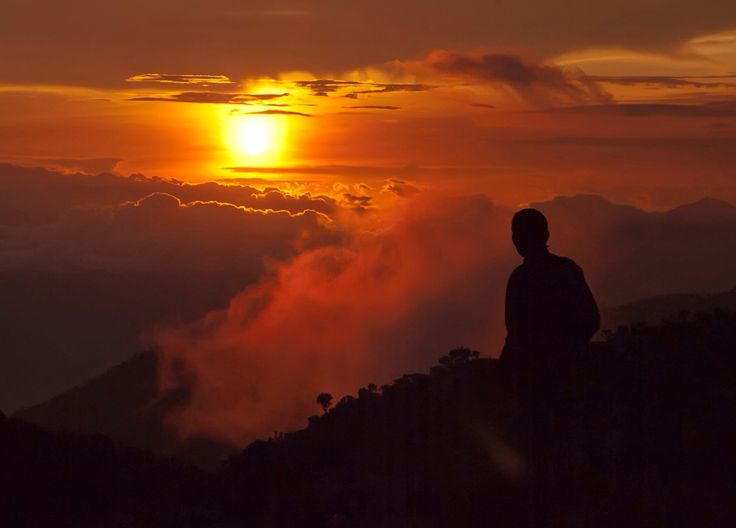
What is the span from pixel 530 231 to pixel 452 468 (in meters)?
6.90

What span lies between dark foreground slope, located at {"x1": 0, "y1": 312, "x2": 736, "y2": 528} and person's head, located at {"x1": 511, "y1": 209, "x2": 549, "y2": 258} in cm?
120

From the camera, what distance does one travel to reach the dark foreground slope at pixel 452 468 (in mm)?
11531

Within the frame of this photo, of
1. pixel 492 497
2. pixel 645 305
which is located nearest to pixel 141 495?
pixel 492 497

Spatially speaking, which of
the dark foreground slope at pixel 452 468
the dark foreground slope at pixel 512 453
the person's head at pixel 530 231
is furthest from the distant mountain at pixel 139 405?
the person's head at pixel 530 231

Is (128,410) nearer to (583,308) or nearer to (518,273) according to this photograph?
(518,273)

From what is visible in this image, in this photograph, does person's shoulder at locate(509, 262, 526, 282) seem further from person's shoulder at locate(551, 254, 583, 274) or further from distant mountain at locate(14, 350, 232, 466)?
distant mountain at locate(14, 350, 232, 466)

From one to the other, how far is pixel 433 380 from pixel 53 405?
13201 cm

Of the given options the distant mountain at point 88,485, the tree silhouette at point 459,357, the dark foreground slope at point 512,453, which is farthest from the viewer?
the tree silhouette at point 459,357

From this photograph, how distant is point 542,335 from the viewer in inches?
414

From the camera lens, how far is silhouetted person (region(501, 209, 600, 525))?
34.2 ft

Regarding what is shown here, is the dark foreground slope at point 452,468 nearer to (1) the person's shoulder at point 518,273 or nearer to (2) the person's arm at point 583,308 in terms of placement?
(2) the person's arm at point 583,308

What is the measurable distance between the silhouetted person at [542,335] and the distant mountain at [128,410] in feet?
329

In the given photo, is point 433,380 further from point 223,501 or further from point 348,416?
point 223,501

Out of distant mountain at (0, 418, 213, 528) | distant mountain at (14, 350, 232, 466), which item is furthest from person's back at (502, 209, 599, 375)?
distant mountain at (14, 350, 232, 466)
